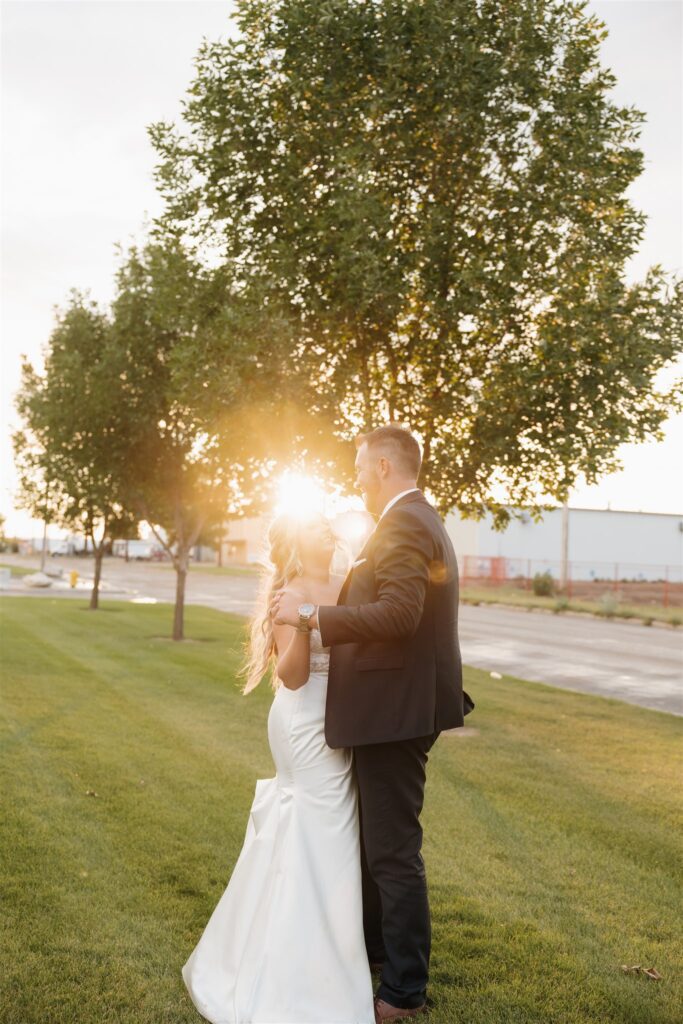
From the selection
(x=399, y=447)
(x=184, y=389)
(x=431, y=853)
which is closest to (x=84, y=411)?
(x=184, y=389)

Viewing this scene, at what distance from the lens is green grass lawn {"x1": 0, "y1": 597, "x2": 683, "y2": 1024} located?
166 inches

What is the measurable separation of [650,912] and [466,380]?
5419 mm

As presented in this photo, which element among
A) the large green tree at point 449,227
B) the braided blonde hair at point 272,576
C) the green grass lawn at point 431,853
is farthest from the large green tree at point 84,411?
the braided blonde hair at point 272,576

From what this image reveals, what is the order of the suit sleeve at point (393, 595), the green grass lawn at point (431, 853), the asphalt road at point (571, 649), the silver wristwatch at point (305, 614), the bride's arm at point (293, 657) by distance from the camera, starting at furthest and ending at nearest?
the asphalt road at point (571, 649) < the green grass lawn at point (431, 853) < the bride's arm at point (293, 657) < the silver wristwatch at point (305, 614) < the suit sleeve at point (393, 595)

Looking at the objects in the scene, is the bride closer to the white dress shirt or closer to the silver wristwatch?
the silver wristwatch

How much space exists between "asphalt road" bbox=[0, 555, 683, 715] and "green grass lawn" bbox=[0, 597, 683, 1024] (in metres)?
3.34

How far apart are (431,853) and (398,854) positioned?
258 cm

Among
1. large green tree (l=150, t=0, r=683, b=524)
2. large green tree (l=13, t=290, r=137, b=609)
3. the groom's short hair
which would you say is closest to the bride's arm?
the groom's short hair

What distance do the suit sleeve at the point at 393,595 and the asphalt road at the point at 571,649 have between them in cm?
1042

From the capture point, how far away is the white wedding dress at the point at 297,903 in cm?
376

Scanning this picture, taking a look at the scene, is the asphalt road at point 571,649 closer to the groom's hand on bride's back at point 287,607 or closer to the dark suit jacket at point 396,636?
the dark suit jacket at point 396,636

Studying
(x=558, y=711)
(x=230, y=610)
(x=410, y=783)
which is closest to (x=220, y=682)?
(x=558, y=711)

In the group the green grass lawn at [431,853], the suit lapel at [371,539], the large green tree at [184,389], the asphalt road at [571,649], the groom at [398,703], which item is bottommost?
the green grass lawn at [431,853]

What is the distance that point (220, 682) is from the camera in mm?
14039
